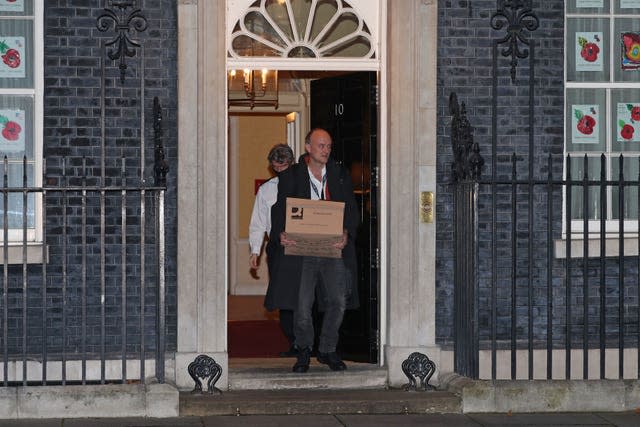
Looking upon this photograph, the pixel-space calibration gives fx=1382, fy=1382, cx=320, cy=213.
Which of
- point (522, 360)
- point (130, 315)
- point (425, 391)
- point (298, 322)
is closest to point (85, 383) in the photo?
point (130, 315)

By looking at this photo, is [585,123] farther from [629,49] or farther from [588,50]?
[629,49]

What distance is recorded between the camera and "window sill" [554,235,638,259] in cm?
1016

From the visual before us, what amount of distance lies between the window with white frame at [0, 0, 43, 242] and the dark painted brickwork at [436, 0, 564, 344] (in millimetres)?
2921

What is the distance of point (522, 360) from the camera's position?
10109 millimetres

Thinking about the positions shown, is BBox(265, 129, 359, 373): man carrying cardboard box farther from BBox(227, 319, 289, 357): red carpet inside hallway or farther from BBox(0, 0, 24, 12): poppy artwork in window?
BBox(0, 0, 24, 12): poppy artwork in window

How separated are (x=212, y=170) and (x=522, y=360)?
2.65m

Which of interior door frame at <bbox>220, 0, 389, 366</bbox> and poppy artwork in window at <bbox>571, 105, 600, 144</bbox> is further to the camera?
poppy artwork in window at <bbox>571, 105, 600, 144</bbox>

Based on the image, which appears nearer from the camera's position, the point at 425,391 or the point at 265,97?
the point at 425,391

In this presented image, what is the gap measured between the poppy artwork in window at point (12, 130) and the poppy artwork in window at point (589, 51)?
13.6 ft

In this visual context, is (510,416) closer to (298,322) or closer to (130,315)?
(298,322)

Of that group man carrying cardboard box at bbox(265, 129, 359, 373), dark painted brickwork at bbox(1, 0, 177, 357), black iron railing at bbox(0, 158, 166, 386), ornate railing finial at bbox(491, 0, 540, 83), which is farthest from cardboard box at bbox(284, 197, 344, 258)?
ornate railing finial at bbox(491, 0, 540, 83)

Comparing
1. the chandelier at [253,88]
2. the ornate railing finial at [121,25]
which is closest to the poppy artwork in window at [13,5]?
the ornate railing finial at [121,25]

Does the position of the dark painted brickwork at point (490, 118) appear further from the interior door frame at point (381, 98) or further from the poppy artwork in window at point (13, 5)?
the poppy artwork in window at point (13, 5)

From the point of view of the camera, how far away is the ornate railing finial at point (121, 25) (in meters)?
9.84
